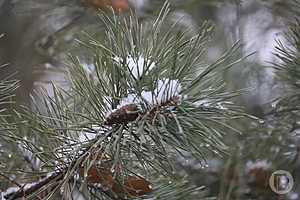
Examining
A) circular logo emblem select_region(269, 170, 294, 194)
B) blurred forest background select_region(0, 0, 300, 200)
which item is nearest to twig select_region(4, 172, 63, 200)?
blurred forest background select_region(0, 0, 300, 200)

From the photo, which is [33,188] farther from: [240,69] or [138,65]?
[240,69]

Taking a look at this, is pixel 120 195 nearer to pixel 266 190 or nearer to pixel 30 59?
pixel 266 190

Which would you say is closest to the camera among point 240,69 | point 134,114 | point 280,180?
point 134,114

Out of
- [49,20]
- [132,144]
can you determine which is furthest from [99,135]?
[49,20]

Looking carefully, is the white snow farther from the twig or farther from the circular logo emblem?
the circular logo emblem

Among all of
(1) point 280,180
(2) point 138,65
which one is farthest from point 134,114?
(1) point 280,180

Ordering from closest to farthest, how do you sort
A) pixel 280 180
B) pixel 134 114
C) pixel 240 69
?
pixel 134 114 → pixel 280 180 → pixel 240 69
